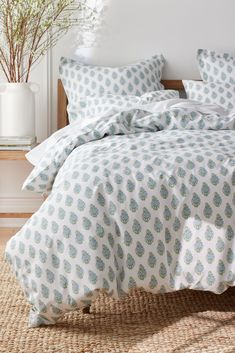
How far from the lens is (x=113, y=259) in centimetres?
274

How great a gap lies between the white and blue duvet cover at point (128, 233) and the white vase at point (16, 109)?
1.71 m

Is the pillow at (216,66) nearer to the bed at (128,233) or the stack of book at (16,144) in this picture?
the stack of book at (16,144)

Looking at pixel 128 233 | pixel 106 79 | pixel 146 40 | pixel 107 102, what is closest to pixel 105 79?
pixel 106 79

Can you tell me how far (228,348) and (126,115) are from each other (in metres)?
1.22

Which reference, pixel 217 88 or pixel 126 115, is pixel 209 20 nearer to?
pixel 217 88

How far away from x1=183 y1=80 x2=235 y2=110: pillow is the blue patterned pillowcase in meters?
0.25

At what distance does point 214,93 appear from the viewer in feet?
15.0

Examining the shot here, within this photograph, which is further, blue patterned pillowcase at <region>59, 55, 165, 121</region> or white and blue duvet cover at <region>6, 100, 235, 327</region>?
blue patterned pillowcase at <region>59, 55, 165, 121</region>

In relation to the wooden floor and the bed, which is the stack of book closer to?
the wooden floor

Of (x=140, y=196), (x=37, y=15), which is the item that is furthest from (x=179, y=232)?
(x=37, y=15)

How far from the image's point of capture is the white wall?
488 cm

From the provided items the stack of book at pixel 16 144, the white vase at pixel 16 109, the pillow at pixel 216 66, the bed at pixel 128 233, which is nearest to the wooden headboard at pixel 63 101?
the pillow at pixel 216 66

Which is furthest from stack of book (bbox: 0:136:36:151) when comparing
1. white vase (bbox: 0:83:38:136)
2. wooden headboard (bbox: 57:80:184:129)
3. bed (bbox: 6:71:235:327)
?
bed (bbox: 6:71:235:327)

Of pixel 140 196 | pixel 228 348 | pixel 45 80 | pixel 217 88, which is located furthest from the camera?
pixel 45 80
